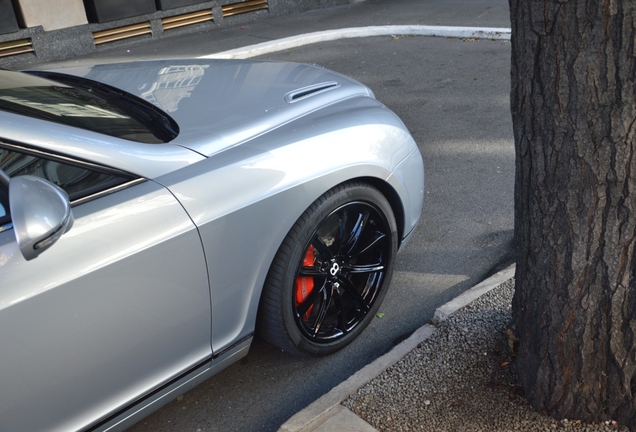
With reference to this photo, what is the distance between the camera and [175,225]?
2314mm

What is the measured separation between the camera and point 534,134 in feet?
7.06

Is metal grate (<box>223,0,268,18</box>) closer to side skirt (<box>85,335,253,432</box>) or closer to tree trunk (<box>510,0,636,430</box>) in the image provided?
side skirt (<box>85,335,253,432</box>)

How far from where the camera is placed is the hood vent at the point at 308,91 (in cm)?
310

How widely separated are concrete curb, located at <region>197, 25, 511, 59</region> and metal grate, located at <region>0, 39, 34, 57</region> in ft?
9.18

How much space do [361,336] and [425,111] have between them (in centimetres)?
358

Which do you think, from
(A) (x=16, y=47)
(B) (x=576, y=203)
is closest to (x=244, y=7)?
(A) (x=16, y=47)

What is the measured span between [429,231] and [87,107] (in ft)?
7.94

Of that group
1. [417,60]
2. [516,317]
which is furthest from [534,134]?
[417,60]

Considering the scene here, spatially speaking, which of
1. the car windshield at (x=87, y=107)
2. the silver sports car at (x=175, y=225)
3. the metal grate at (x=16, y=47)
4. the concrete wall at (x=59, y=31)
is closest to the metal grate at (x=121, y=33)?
the concrete wall at (x=59, y=31)

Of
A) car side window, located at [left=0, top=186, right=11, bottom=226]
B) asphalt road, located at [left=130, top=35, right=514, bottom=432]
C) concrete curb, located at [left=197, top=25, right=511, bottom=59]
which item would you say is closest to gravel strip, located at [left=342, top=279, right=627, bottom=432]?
asphalt road, located at [left=130, top=35, right=514, bottom=432]

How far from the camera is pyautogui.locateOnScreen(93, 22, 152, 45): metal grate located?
34.4 ft

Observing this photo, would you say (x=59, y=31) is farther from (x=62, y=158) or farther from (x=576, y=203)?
(x=576, y=203)

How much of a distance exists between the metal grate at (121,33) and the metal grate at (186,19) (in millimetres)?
337

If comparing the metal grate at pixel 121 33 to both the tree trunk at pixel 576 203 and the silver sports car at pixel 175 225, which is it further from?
the tree trunk at pixel 576 203
